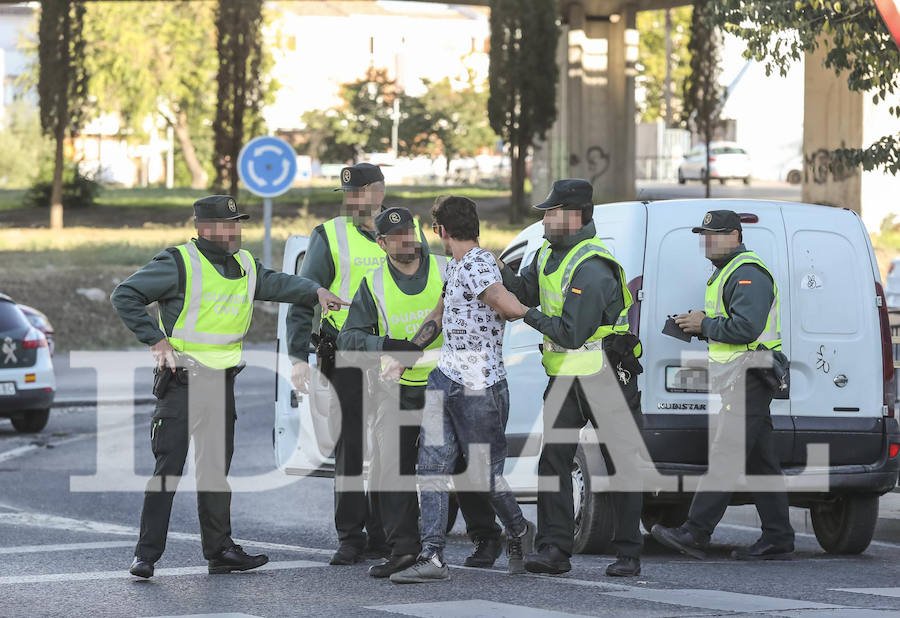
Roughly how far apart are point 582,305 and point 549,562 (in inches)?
48.8

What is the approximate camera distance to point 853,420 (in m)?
9.19

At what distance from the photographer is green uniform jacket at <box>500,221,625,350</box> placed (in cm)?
786

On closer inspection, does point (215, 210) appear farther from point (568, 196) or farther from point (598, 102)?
point (598, 102)

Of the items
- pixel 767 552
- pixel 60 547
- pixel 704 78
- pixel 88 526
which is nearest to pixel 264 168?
pixel 88 526

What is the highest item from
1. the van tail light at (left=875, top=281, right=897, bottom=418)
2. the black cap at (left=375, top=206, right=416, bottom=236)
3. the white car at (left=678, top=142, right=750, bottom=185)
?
the white car at (left=678, top=142, right=750, bottom=185)

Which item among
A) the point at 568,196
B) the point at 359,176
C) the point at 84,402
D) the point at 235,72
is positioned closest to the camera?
the point at 568,196

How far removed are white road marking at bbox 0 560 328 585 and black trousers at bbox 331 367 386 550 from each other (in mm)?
233

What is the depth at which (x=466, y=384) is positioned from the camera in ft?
25.7

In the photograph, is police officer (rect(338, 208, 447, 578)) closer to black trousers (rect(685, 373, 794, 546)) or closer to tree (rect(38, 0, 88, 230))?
black trousers (rect(685, 373, 794, 546))

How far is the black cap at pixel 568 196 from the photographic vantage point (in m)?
8.02

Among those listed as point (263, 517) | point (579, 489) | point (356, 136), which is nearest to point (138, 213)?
point (356, 136)

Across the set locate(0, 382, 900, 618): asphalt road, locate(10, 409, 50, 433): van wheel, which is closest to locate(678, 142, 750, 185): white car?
locate(10, 409, 50, 433): van wheel

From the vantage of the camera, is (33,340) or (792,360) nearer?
(792,360)

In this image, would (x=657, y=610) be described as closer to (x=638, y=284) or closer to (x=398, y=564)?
(x=398, y=564)
